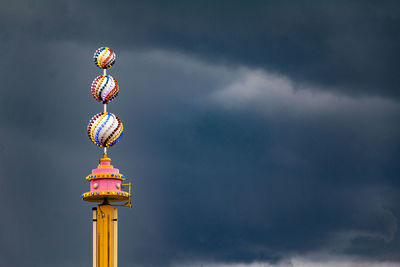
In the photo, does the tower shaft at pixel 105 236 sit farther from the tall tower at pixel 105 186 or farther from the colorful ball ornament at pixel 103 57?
the colorful ball ornament at pixel 103 57

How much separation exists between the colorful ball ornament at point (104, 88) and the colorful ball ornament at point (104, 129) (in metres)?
2.28

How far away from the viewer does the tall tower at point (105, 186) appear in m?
149

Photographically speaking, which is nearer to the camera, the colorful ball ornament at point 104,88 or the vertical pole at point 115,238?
the vertical pole at point 115,238

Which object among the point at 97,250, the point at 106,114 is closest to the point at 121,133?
the point at 106,114

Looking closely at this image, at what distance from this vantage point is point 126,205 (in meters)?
151

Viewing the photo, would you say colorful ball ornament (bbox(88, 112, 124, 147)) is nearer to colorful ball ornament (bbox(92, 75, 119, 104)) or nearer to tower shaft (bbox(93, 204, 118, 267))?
colorful ball ornament (bbox(92, 75, 119, 104))

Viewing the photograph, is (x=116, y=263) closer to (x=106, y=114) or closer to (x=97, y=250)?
(x=97, y=250)

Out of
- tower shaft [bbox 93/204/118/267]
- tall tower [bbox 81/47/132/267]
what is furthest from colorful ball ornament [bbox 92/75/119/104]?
tower shaft [bbox 93/204/118/267]

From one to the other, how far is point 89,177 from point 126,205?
224 inches

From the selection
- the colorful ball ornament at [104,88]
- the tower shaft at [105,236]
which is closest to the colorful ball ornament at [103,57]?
Answer: the colorful ball ornament at [104,88]

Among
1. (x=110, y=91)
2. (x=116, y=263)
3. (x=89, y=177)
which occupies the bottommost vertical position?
(x=116, y=263)

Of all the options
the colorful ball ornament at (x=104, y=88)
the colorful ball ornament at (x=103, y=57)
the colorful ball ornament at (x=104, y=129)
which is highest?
the colorful ball ornament at (x=103, y=57)

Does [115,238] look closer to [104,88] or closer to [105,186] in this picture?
[105,186]

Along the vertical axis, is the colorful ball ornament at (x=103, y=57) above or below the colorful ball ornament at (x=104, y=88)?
above
